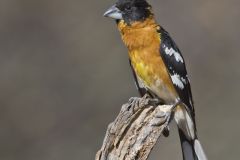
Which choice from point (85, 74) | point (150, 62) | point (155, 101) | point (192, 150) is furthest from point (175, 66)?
point (85, 74)

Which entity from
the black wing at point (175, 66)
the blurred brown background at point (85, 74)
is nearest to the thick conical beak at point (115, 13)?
the black wing at point (175, 66)

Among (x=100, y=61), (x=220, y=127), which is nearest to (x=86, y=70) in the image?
(x=100, y=61)

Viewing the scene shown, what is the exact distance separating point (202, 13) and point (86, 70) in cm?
230

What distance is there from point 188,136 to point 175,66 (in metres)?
0.73

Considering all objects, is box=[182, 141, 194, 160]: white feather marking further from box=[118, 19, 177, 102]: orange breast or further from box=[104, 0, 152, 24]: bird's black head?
box=[104, 0, 152, 24]: bird's black head

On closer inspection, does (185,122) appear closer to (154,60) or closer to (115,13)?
(154,60)

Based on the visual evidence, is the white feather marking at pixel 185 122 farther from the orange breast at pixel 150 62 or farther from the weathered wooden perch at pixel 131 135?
the weathered wooden perch at pixel 131 135

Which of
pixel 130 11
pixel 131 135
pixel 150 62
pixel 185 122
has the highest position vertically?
pixel 130 11

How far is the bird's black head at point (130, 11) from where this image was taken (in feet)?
28.8

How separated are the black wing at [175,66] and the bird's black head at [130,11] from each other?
227 millimetres

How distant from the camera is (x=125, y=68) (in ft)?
47.2

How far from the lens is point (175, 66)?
873cm

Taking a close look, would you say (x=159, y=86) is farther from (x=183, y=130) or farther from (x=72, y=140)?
(x=72, y=140)

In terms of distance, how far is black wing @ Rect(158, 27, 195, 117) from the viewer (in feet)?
28.4
